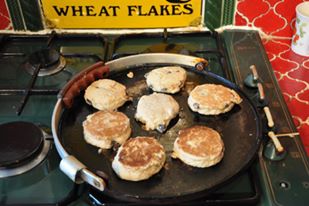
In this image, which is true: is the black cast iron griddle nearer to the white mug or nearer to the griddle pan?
the griddle pan

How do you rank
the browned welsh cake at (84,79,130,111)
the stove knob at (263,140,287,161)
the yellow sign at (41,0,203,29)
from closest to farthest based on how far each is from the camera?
the stove knob at (263,140,287,161)
the browned welsh cake at (84,79,130,111)
the yellow sign at (41,0,203,29)

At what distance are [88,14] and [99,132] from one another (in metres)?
0.53

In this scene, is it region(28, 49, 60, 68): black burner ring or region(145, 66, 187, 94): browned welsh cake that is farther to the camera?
region(28, 49, 60, 68): black burner ring

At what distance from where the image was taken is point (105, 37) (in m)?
1.24

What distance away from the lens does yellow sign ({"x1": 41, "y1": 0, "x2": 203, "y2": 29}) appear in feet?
3.95

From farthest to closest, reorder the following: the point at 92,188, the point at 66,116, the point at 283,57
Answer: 1. the point at 283,57
2. the point at 66,116
3. the point at 92,188

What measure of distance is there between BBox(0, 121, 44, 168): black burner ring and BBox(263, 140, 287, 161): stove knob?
0.49m

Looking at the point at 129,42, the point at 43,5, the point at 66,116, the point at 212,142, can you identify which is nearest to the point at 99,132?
the point at 66,116

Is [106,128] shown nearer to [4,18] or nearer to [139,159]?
[139,159]

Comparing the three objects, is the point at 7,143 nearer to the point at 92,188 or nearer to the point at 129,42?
the point at 92,188

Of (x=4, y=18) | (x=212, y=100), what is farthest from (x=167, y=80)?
(x=4, y=18)

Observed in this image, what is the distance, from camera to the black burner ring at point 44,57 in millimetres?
1117

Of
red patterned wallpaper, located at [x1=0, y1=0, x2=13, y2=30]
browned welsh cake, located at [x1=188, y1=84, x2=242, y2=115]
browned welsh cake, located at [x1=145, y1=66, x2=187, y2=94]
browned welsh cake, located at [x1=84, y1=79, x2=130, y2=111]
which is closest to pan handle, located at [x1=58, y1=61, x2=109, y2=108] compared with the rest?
browned welsh cake, located at [x1=84, y1=79, x2=130, y2=111]

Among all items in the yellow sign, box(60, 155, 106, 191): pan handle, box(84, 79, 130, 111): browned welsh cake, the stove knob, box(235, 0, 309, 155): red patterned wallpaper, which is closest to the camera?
box(60, 155, 106, 191): pan handle
